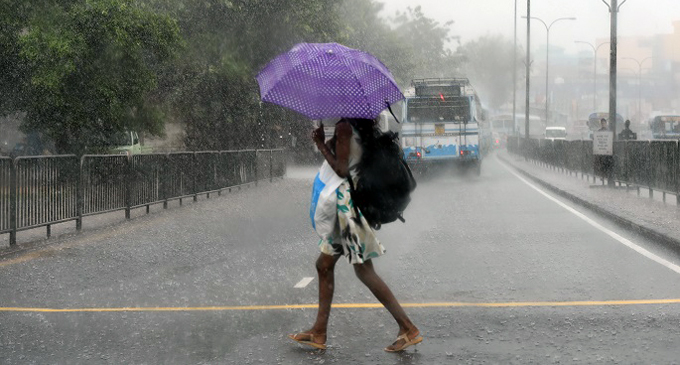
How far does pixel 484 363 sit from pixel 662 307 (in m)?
2.51

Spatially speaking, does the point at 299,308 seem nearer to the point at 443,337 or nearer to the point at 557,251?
the point at 443,337

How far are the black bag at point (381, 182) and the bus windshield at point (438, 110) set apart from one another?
968 inches

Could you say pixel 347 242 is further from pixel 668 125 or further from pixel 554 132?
pixel 554 132

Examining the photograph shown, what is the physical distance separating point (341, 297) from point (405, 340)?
7.16 feet

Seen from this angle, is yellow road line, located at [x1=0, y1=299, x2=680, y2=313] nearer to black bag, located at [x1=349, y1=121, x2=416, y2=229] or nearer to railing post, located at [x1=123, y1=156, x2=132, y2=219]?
black bag, located at [x1=349, y1=121, x2=416, y2=229]

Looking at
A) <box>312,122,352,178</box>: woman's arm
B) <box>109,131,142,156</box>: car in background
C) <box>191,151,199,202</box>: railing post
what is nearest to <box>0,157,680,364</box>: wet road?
<box>312,122,352,178</box>: woman's arm

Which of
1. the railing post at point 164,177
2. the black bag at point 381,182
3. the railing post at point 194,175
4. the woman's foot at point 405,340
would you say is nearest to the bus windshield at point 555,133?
the railing post at point 194,175

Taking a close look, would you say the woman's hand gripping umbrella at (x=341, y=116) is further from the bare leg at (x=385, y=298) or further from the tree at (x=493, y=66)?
the tree at (x=493, y=66)

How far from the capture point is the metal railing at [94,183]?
12242 mm

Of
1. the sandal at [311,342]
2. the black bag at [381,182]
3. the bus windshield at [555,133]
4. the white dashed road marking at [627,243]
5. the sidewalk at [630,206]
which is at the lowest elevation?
the white dashed road marking at [627,243]

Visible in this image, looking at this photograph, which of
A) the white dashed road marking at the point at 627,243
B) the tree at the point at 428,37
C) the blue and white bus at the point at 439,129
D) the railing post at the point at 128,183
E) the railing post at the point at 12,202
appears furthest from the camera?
the tree at the point at 428,37

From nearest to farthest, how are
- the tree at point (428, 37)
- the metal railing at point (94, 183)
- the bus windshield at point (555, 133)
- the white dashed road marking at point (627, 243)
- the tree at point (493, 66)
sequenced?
1. the white dashed road marking at point (627, 243)
2. the metal railing at point (94, 183)
3. the bus windshield at point (555, 133)
4. the tree at point (428, 37)
5. the tree at point (493, 66)

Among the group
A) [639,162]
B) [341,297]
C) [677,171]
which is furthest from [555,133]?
[341,297]

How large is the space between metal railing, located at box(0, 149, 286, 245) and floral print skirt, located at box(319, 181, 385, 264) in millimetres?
7199
